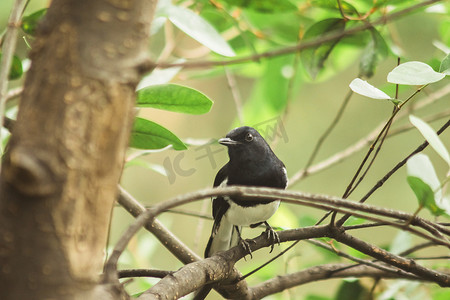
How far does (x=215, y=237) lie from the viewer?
268 cm

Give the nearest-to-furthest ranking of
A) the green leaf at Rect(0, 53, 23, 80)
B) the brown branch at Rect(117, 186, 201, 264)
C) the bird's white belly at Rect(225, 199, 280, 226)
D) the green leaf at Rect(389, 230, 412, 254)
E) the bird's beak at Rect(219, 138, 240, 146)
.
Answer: the green leaf at Rect(0, 53, 23, 80), the brown branch at Rect(117, 186, 201, 264), the green leaf at Rect(389, 230, 412, 254), the bird's white belly at Rect(225, 199, 280, 226), the bird's beak at Rect(219, 138, 240, 146)

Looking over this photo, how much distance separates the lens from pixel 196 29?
4.50 feet

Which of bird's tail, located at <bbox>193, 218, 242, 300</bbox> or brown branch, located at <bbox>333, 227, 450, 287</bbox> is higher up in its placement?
bird's tail, located at <bbox>193, 218, 242, 300</bbox>

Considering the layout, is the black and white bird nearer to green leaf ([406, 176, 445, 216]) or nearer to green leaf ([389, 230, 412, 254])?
green leaf ([389, 230, 412, 254])

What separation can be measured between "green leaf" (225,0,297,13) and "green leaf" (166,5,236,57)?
19.2 inches

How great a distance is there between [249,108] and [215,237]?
0.67m

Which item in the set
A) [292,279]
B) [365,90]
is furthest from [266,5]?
[292,279]

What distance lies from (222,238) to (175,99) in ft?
4.38

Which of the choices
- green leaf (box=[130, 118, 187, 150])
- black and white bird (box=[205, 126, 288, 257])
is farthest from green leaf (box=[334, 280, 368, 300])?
green leaf (box=[130, 118, 187, 150])

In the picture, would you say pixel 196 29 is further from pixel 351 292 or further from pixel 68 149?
pixel 351 292

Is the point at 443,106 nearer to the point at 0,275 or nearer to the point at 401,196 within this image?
the point at 401,196

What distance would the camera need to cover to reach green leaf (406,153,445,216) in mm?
1042

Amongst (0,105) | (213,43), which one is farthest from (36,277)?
(213,43)

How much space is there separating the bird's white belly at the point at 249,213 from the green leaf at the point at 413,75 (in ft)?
4.37
